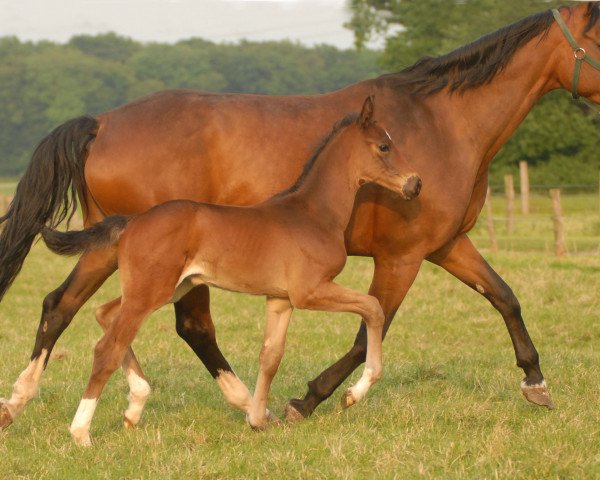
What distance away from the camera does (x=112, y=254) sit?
5.62 m

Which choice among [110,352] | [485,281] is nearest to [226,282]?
[110,352]

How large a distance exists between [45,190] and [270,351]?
1681mm

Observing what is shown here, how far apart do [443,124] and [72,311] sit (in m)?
2.49

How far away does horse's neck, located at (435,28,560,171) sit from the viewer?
20.5 ft

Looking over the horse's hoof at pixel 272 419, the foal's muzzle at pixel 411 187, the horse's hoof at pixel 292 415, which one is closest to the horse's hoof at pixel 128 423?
the horse's hoof at pixel 272 419

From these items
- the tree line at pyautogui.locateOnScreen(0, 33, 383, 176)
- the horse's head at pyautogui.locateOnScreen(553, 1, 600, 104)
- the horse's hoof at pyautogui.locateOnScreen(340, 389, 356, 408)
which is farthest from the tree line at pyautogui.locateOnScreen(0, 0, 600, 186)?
the horse's hoof at pyautogui.locateOnScreen(340, 389, 356, 408)

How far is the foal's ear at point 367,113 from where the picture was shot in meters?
5.72

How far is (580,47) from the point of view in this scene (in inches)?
243

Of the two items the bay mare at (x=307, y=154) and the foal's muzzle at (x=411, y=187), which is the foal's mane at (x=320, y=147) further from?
the foal's muzzle at (x=411, y=187)

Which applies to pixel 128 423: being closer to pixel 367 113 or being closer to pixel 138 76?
pixel 367 113

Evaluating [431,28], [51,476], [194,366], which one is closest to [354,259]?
[194,366]

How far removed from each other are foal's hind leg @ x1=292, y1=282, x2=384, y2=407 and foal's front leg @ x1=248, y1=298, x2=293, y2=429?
0.25 metres

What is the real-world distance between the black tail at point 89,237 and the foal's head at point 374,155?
138 cm

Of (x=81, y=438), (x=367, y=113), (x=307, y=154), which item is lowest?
(x=81, y=438)
